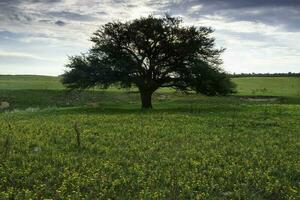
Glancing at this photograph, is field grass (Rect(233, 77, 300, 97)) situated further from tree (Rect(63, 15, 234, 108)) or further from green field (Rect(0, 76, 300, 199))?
green field (Rect(0, 76, 300, 199))

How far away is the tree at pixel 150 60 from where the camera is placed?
5144cm

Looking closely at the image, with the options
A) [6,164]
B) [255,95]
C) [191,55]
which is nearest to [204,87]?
[191,55]

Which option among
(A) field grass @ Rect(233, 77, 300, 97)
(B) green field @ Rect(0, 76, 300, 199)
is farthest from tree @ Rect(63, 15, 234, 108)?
(A) field grass @ Rect(233, 77, 300, 97)

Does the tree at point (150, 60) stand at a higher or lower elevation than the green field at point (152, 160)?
higher

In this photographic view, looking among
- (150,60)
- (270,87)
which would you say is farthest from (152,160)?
(270,87)

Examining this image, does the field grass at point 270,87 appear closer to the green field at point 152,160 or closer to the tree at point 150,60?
the tree at point 150,60

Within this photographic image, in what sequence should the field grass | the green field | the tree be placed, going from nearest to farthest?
the green field, the tree, the field grass

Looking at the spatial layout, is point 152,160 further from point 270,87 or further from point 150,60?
point 270,87

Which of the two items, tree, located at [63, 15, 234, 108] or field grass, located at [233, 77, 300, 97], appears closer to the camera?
tree, located at [63, 15, 234, 108]

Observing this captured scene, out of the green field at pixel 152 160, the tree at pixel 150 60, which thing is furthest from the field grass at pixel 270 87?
the green field at pixel 152 160

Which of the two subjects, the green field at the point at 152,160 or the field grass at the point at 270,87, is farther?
the field grass at the point at 270,87

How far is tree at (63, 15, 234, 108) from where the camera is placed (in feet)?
169

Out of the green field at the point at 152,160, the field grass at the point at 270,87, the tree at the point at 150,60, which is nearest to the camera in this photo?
the green field at the point at 152,160

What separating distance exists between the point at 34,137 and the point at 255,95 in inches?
2245
